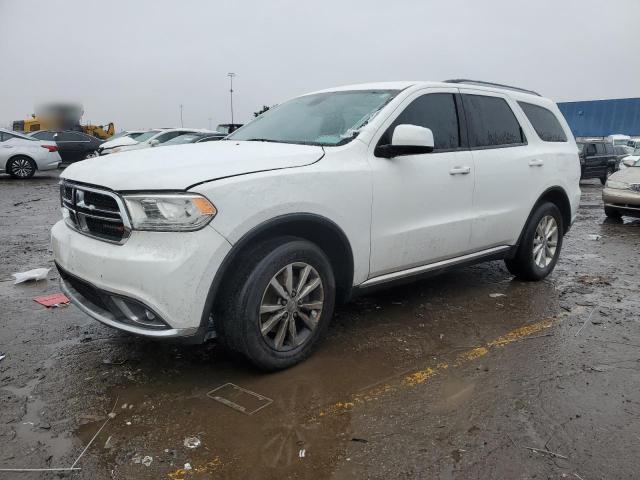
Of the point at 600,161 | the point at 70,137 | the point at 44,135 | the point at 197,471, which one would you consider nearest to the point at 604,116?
the point at 600,161

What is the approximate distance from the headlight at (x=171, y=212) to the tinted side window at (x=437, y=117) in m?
1.67

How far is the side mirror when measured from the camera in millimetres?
3398

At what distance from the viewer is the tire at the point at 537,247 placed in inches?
197

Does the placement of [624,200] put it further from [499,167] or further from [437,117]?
[437,117]

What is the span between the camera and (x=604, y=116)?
131 feet

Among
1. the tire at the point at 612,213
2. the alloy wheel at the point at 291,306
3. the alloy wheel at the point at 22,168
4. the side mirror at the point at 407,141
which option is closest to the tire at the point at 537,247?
the side mirror at the point at 407,141

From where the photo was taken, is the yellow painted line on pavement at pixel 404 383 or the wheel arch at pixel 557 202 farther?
the wheel arch at pixel 557 202

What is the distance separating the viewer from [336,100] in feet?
13.6

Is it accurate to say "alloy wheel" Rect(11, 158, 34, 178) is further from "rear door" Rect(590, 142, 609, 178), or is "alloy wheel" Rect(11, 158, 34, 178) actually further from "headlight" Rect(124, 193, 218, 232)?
"rear door" Rect(590, 142, 609, 178)

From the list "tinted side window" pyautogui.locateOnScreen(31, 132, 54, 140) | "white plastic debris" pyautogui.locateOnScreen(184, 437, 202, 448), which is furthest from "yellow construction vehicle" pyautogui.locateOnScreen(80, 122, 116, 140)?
"white plastic debris" pyautogui.locateOnScreen(184, 437, 202, 448)

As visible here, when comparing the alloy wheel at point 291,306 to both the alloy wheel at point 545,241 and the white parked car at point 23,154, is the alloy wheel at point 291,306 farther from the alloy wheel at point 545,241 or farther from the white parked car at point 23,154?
the white parked car at point 23,154

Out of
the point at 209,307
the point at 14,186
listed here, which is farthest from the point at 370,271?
the point at 14,186

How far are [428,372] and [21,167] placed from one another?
51.8 feet

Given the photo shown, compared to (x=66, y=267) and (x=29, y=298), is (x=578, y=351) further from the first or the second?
(x=29, y=298)
